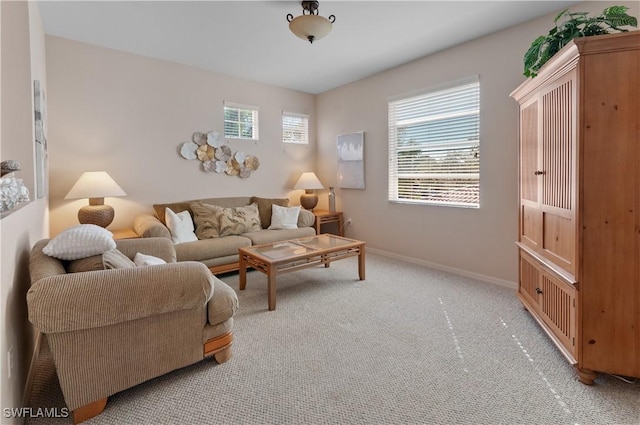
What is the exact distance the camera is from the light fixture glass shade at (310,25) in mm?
2545

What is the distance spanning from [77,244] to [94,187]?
174 centimetres

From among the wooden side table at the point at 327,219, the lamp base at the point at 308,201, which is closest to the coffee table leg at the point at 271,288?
the wooden side table at the point at 327,219

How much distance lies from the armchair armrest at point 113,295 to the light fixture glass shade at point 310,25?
6.81ft

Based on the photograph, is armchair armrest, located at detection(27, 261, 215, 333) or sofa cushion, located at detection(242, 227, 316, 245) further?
sofa cushion, located at detection(242, 227, 316, 245)

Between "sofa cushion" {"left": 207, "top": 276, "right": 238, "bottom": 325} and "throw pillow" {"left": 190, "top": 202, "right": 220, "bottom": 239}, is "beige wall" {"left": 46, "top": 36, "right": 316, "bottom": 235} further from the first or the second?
"sofa cushion" {"left": 207, "top": 276, "right": 238, "bottom": 325}

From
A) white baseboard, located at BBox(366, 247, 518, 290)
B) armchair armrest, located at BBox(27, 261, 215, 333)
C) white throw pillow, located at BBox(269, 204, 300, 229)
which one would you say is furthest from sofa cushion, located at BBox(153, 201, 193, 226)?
white baseboard, located at BBox(366, 247, 518, 290)

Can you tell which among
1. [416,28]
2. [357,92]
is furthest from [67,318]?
[357,92]

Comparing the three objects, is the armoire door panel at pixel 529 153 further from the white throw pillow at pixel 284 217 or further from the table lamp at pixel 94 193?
the table lamp at pixel 94 193

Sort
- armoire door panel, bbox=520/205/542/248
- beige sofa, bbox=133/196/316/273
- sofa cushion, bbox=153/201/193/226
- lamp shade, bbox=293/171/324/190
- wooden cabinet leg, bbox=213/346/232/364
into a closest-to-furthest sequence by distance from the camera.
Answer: wooden cabinet leg, bbox=213/346/232/364 < armoire door panel, bbox=520/205/542/248 < beige sofa, bbox=133/196/316/273 < sofa cushion, bbox=153/201/193/226 < lamp shade, bbox=293/171/324/190

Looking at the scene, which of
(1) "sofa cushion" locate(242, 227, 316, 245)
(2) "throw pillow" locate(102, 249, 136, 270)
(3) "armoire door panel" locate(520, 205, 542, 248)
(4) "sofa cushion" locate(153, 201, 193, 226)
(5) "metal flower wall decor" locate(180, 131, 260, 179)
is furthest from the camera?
(5) "metal flower wall decor" locate(180, 131, 260, 179)

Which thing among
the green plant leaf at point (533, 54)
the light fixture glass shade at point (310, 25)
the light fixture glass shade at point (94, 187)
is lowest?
the light fixture glass shade at point (94, 187)

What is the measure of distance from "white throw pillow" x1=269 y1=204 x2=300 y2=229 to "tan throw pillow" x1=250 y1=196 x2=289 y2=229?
0.10m

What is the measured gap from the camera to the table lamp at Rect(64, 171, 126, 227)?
325 cm

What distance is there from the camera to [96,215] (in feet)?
10.8
